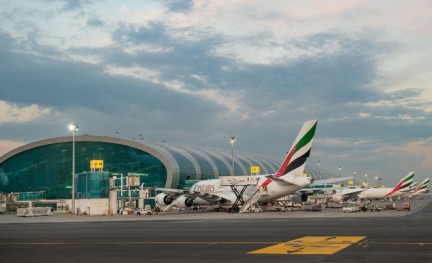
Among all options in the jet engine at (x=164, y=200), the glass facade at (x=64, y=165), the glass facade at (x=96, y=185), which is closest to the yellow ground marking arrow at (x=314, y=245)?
the glass facade at (x=96, y=185)

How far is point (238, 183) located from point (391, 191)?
63617 millimetres

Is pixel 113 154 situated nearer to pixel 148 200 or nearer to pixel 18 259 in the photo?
pixel 148 200

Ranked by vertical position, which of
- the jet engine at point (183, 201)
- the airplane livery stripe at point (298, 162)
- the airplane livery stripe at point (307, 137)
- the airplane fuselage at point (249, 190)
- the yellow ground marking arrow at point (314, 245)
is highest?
the airplane livery stripe at point (307, 137)

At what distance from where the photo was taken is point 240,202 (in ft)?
263

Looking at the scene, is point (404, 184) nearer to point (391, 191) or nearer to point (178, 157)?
point (391, 191)

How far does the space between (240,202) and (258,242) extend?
2120 inches

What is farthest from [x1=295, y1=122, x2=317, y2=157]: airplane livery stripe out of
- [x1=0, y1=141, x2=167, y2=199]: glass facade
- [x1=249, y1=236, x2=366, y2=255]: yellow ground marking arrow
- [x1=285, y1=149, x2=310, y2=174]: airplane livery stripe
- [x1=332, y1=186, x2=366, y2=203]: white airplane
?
[x1=332, y1=186, x2=366, y2=203]: white airplane

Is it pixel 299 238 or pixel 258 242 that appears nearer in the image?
pixel 258 242

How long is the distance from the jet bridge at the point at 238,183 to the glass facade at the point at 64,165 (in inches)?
1878

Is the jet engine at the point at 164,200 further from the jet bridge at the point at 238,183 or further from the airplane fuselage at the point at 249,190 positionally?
the jet bridge at the point at 238,183

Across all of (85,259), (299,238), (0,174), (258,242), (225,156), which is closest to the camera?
(85,259)

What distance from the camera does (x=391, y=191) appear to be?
126 metres

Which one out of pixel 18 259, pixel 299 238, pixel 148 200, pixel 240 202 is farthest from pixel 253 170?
pixel 18 259

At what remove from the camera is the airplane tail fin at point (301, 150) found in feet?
225
